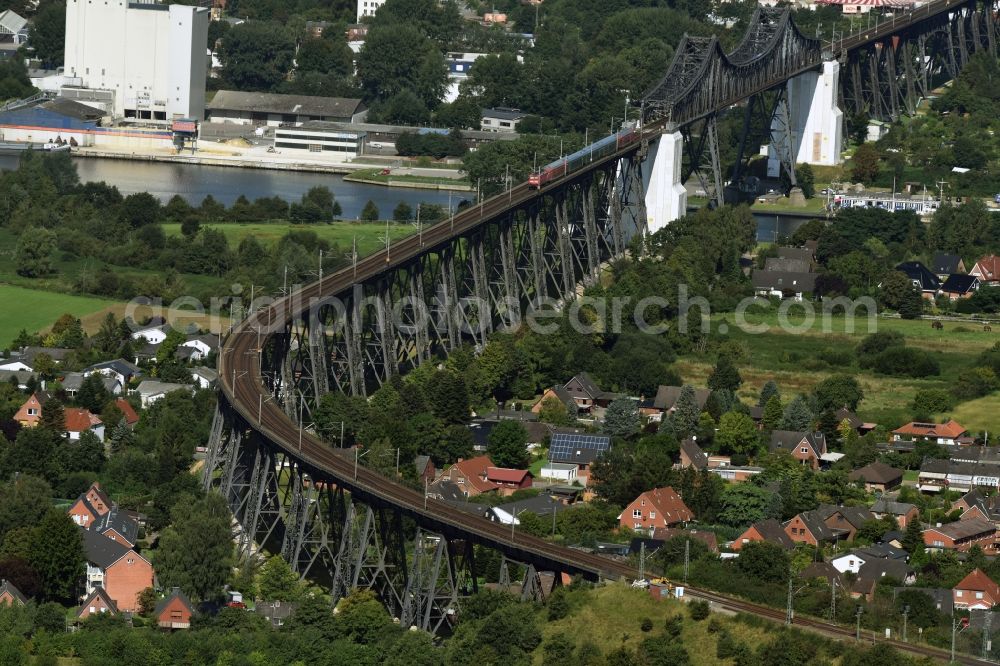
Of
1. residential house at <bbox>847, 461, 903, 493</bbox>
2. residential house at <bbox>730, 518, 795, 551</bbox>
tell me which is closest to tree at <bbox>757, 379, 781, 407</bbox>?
residential house at <bbox>847, 461, 903, 493</bbox>

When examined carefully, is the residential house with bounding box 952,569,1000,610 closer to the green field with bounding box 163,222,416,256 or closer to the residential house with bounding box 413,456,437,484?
the residential house with bounding box 413,456,437,484

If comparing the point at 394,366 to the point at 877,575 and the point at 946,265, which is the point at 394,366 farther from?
the point at 946,265

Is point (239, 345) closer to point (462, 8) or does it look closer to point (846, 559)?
point (846, 559)

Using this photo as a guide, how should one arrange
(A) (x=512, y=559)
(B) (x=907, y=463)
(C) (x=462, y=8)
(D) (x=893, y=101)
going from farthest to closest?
(C) (x=462, y=8) < (D) (x=893, y=101) < (B) (x=907, y=463) < (A) (x=512, y=559)

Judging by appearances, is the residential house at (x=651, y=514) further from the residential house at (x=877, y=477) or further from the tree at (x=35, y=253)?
the tree at (x=35, y=253)

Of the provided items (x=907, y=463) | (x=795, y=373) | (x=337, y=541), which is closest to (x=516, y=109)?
(x=795, y=373)

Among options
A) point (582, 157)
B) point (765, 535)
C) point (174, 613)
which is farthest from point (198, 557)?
point (582, 157)

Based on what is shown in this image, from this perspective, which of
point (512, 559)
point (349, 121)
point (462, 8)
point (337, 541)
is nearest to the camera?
point (512, 559)
